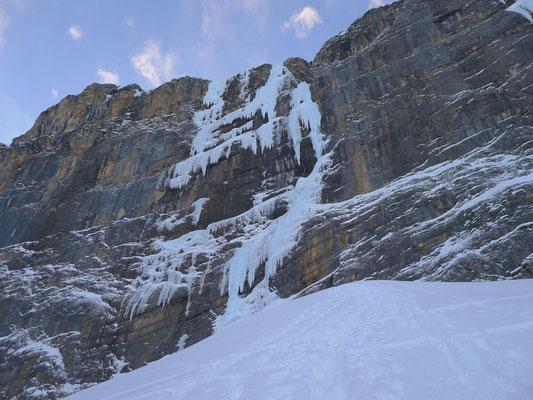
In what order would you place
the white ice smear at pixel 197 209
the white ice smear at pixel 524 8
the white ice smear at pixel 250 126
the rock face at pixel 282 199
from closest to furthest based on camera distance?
the rock face at pixel 282 199 < the white ice smear at pixel 524 8 < the white ice smear at pixel 250 126 < the white ice smear at pixel 197 209

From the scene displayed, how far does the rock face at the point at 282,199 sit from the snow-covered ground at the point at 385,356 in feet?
Answer: 25.6

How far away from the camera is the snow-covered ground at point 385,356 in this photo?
3.72 meters

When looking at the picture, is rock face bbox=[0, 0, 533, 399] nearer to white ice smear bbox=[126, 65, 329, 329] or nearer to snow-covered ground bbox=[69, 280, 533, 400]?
white ice smear bbox=[126, 65, 329, 329]

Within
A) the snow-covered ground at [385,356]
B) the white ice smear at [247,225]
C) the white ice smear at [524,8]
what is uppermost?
the white ice smear at [524,8]

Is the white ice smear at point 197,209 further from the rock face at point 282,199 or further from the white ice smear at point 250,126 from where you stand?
the white ice smear at point 250,126

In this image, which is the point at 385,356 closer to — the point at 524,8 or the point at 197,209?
the point at 197,209

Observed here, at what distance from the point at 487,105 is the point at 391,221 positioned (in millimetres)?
7378

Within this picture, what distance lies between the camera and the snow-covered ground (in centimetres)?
372

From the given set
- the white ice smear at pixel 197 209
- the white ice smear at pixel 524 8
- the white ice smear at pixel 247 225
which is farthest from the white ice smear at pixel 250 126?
the white ice smear at pixel 524 8

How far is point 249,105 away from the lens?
29219mm

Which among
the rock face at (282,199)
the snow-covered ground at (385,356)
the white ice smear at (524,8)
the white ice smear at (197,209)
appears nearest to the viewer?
the snow-covered ground at (385,356)

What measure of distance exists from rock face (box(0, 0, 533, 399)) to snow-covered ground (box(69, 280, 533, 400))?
308 inches

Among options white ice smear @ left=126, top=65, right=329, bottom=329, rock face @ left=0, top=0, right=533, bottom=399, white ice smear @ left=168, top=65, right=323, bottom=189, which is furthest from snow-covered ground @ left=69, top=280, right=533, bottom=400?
white ice smear @ left=168, top=65, right=323, bottom=189

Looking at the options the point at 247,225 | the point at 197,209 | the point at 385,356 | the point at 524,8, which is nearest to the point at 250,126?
the point at 197,209
